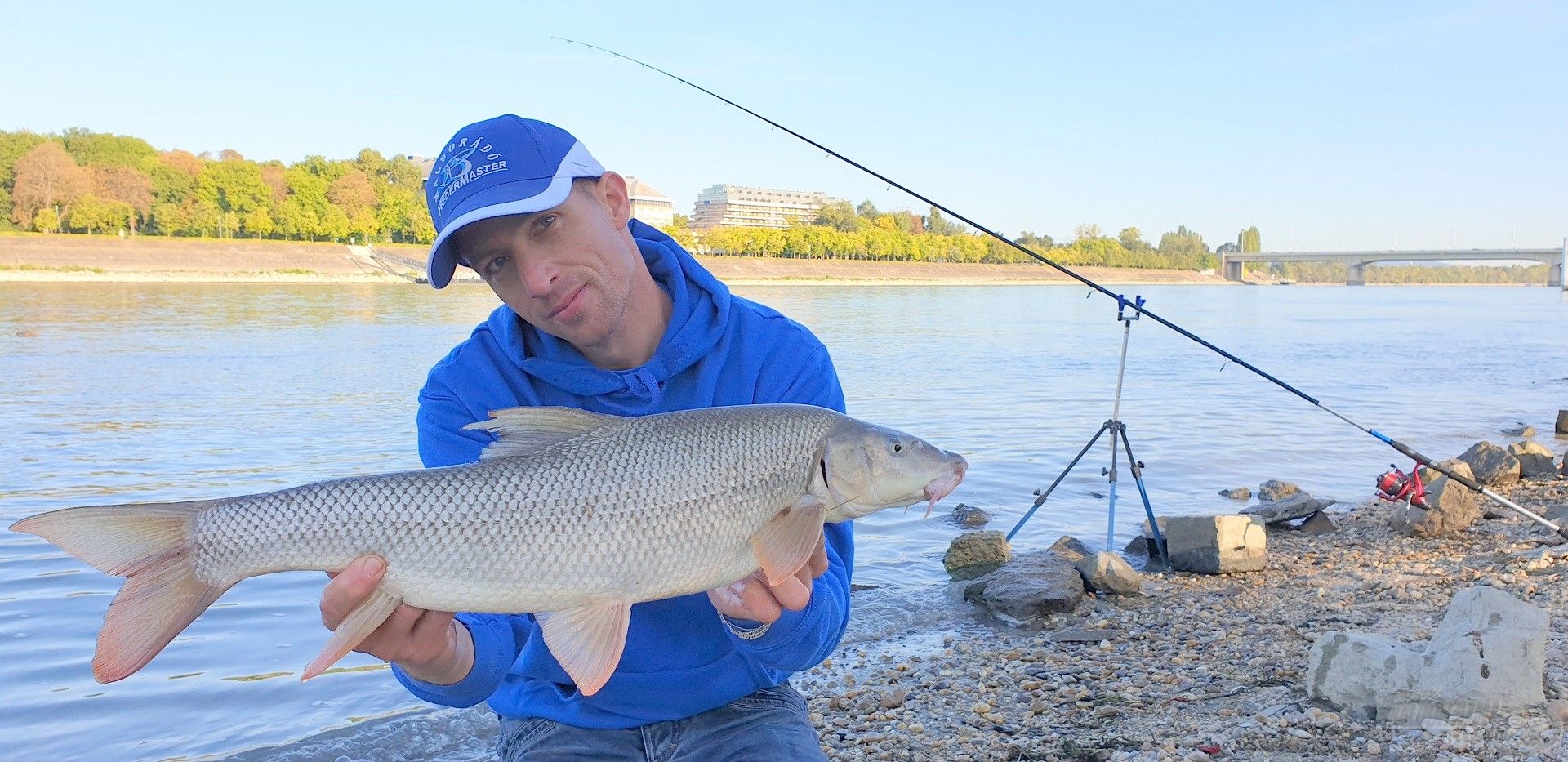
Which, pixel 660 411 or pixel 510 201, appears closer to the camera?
pixel 510 201

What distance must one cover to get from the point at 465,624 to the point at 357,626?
0.51 m

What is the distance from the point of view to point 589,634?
2.51m

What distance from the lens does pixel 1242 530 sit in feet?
23.7

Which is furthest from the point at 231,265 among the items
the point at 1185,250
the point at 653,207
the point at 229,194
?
the point at 1185,250

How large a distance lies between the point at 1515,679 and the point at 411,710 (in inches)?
184

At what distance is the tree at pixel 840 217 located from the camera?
13438cm

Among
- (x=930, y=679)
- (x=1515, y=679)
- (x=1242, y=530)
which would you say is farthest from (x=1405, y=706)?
(x=1242, y=530)

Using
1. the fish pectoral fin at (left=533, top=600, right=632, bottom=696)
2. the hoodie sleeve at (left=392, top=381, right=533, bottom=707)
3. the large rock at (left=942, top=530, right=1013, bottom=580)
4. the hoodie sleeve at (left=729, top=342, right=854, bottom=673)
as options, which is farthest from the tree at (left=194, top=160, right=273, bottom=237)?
the fish pectoral fin at (left=533, top=600, right=632, bottom=696)

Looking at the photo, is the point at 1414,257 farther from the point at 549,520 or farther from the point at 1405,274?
the point at 549,520

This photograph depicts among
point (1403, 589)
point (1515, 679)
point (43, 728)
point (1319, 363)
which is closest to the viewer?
point (1515, 679)

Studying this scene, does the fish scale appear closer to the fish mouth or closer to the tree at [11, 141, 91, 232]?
the fish mouth

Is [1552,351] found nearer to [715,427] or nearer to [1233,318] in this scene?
[1233,318]

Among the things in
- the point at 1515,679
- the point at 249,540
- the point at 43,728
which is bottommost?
the point at 43,728

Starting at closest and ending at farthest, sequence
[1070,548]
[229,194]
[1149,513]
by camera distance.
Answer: [1149,513]
[1070,548]
[229,194]
